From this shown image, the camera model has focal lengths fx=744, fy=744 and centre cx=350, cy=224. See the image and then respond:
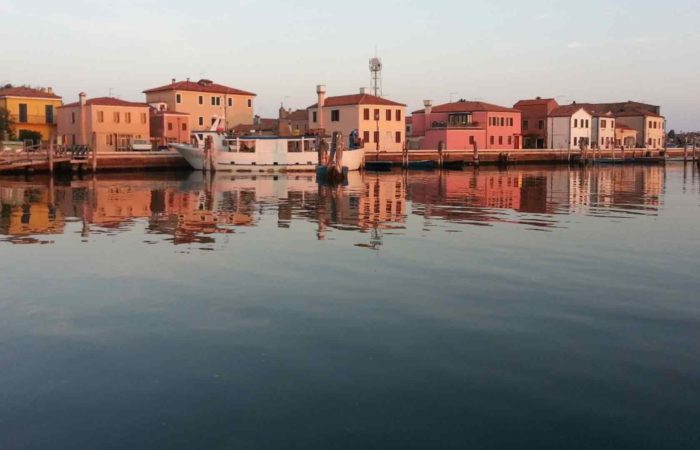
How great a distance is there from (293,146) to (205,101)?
835 inches

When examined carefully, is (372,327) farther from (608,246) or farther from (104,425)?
(608,246)

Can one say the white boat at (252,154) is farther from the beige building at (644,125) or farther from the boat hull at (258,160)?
the beige building at (644,125)

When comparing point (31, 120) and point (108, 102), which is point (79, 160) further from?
point (31, 120)

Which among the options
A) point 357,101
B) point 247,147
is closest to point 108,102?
point 247,147

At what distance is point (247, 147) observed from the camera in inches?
2453

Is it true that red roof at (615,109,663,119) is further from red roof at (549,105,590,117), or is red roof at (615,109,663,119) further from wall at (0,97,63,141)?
wall at (0,97,63,141)

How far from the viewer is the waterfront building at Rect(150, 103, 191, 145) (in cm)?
7419

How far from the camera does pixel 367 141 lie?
263ft

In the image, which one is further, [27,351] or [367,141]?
[367,141]

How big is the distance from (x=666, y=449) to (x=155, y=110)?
75113mm

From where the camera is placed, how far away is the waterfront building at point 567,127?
95688 millimetres

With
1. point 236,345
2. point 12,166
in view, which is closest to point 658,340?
point 236,345

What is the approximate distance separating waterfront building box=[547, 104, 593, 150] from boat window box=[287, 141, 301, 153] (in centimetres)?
4504

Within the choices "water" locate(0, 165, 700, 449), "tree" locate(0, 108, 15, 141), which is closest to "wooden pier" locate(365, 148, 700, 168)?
"tree" locate(0, 108, 15, 141)
